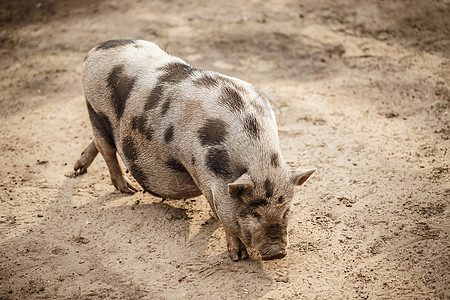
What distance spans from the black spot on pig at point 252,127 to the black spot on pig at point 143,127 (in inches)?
42.0

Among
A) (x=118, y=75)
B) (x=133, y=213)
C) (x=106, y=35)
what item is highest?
(x=118, y=75)

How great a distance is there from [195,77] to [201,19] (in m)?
5.45

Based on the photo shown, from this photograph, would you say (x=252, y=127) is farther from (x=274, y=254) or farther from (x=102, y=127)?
(x=102, y=127)

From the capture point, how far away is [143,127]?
4582 millimetres

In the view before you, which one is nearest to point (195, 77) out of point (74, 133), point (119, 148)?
point (119, 148)

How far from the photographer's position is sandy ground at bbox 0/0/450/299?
13.9ft

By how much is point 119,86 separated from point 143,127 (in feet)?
1.96

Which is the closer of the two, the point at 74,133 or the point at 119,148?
the point at 119,148

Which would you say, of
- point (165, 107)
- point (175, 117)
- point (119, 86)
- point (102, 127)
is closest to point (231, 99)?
point (175, 117)

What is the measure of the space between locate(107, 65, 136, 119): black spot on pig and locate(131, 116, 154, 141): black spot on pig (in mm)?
250

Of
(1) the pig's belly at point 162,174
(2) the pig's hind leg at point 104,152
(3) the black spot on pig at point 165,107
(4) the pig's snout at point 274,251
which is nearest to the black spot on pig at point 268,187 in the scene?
(4) the pig's snout at point 274,251

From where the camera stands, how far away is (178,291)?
411 cm

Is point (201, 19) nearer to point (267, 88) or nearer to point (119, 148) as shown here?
point (267, 88)

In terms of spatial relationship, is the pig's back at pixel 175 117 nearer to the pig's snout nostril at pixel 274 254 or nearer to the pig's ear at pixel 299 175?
the pig's ear at pixel 299 175
